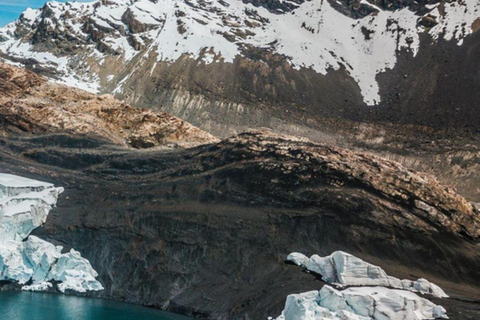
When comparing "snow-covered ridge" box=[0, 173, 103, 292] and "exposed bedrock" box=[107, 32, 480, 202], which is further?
"exposed bedrock" box=[107, 32, 480, 202]

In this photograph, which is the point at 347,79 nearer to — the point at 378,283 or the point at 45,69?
the point at 45,69

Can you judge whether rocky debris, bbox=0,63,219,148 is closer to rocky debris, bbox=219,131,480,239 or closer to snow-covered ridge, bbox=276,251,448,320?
rocky debris, bbox=219,131,480,239

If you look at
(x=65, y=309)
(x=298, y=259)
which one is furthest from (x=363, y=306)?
(x=65, y=309)

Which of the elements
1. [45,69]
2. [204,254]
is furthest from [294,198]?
[45,69]

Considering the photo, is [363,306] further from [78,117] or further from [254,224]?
[78,117]

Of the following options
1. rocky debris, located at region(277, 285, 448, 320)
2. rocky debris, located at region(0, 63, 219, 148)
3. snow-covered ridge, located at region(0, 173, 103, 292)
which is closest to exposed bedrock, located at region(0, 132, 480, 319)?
snow-covered ridge, located at region(0, 173, 103, 292)

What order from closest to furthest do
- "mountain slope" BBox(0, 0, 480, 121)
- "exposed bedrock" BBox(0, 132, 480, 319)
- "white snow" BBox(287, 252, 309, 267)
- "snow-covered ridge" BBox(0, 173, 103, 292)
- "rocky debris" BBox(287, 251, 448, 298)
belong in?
"rocky debris" BBox(287, 251, 448, 298)
"white snow" BBox(287, 252, 309, 267)
"exposed bedrock" BBox(0, 132, 480, 319)
"snow-covered ridge" BBox(0, 173, 103, 292)
"mountain slope" BBox(0, 0, 480, 121)

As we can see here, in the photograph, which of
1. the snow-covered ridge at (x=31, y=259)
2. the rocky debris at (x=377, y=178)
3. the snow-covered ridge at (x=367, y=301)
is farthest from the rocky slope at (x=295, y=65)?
the snow-covered ridge at (x=31, y=259)
